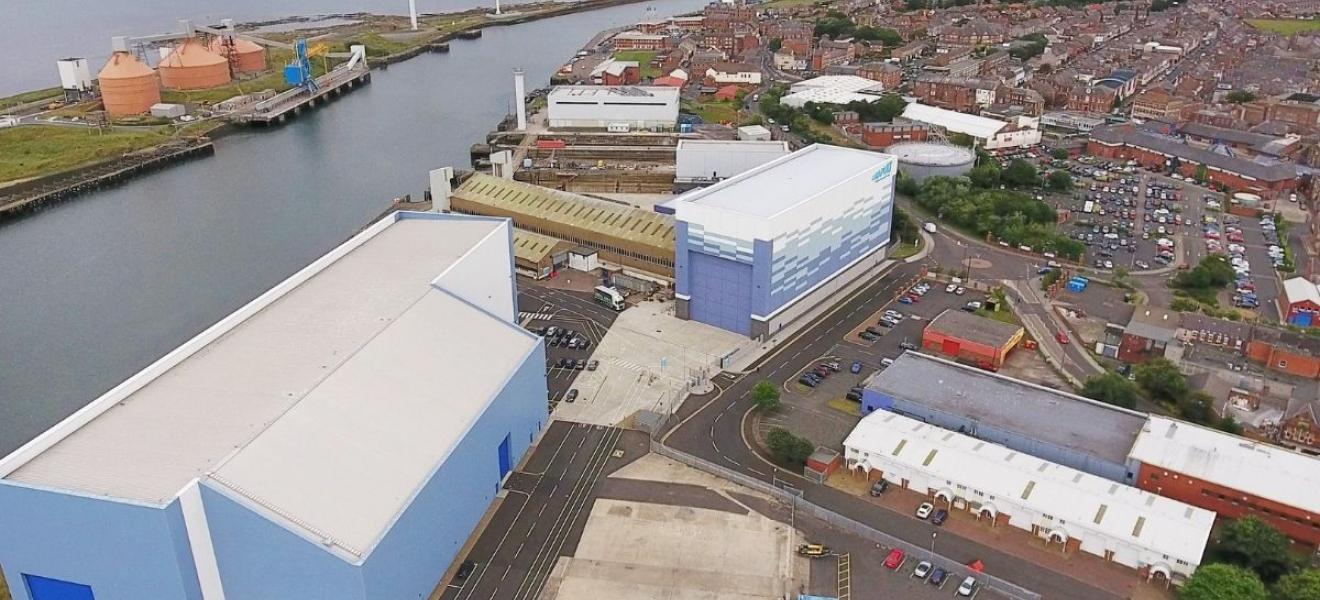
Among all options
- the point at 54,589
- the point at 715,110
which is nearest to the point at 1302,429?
the point at 54,589

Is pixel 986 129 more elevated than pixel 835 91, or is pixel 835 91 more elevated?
pixel 835 91

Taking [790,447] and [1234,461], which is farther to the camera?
[790,447]

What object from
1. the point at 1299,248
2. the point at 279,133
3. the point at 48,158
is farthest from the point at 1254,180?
the point at 48,158

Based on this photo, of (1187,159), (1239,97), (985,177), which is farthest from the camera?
(1239,97)

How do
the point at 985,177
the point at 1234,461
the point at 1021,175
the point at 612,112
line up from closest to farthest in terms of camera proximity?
1. the point at 1234,461
2. the point at 985,177
3. the point at 1021,175
4. the point at 612,112

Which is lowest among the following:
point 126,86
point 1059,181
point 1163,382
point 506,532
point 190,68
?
point 506,532

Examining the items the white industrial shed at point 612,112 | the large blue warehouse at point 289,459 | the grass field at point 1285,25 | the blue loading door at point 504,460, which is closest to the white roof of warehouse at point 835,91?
the white industrial shed at point 612,112

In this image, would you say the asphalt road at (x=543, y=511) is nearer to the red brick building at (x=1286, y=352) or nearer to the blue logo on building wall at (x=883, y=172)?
the blue logo on building wall at (x=883, y=172)

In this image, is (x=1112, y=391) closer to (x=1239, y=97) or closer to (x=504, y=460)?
(x=504, y=460)
